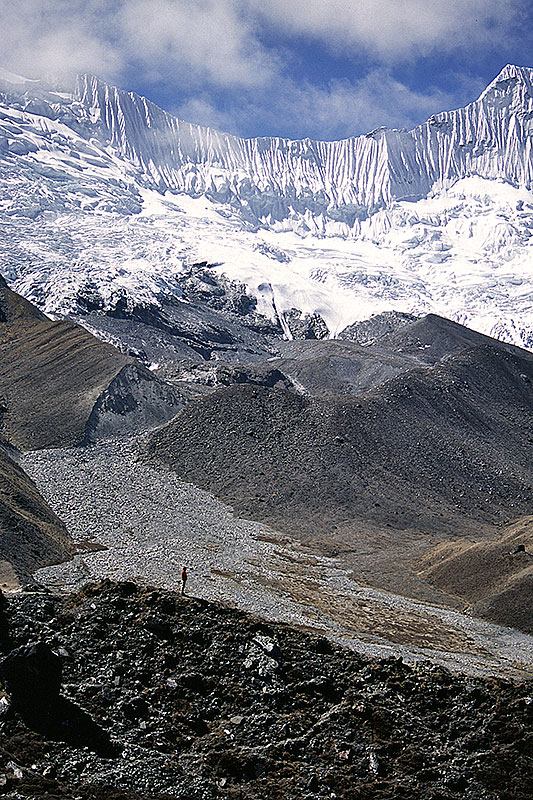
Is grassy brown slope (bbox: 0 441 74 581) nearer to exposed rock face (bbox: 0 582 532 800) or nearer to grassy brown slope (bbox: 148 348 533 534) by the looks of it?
exposed rock face (bbox: 0 582 532 800)

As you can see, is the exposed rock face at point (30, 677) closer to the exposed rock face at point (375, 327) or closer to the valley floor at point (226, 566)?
the valley floor at point (226, 566)

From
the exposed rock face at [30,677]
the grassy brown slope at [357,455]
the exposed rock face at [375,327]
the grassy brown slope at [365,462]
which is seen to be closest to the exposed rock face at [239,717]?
the exposed rock face at [30,677]

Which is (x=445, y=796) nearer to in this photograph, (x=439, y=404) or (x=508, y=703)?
(x=508, y=703)

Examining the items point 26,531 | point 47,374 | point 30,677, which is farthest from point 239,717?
point 47,374

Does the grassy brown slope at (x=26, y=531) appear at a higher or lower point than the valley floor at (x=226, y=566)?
higher

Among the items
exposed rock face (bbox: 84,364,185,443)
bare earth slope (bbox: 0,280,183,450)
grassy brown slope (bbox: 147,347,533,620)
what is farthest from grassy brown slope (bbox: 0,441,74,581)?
exposed rock face (bbox: 84,364,185,443)

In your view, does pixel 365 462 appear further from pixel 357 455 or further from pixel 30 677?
pixel 30 677
